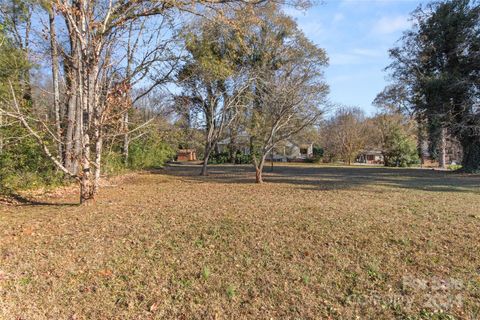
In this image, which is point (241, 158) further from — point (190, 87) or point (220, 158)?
point (190, 87)

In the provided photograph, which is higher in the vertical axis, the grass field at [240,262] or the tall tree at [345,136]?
the tall tree at [345,136]

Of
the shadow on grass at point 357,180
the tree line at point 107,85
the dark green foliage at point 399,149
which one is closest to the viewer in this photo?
the tree line at point 107,85

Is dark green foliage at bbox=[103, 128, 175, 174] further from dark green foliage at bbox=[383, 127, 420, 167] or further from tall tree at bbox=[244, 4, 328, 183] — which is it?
dark green foliage at bbox=[383, 127, 420, 167]

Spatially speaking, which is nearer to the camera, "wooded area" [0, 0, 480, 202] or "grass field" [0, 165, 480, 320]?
"grass field" [0, 165, 480, 320]

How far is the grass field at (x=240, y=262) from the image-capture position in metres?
2.88

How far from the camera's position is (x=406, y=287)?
315 centimetres

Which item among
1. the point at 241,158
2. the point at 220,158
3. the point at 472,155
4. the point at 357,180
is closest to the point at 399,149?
the point at 472,155

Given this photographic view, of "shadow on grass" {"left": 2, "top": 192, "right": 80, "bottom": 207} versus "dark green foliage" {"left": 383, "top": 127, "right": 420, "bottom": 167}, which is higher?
"dark green foliage" {"left": 383, "top": 127, "right": 420, "bottom": 167}

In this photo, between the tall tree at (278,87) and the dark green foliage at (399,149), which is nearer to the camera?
the tall tree at (278,87)

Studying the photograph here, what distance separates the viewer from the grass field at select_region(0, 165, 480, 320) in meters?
2.88

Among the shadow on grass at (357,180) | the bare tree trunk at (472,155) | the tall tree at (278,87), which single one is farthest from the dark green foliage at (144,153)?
the bare tree trunk at (472,155)

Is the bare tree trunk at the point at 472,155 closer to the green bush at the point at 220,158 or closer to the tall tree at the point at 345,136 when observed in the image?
the tall tree at the point at 345,136

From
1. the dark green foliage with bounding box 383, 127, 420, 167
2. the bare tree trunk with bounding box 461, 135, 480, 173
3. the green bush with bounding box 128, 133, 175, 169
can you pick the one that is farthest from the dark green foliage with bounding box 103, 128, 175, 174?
the dark green foliage with bounding box 383, 127, 420, 167

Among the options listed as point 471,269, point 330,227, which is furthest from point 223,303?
point 471,269
